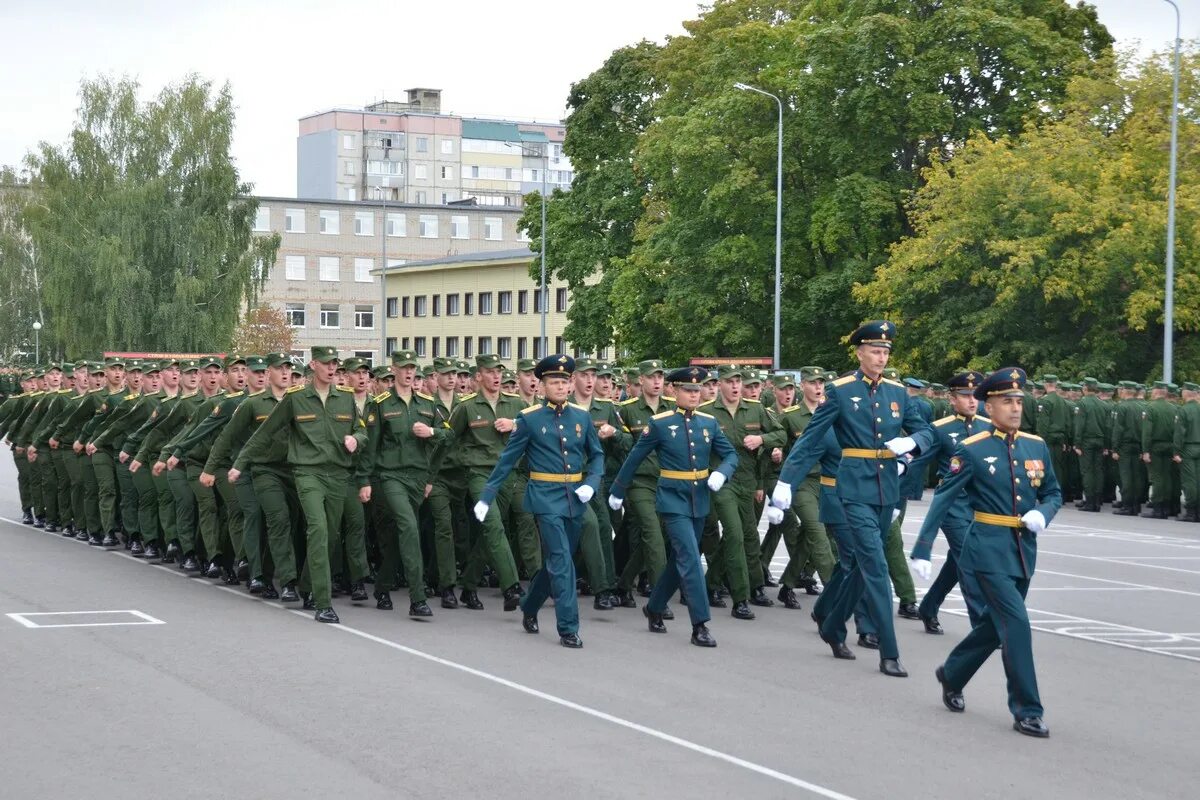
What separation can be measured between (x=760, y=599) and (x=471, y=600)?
2.50 m

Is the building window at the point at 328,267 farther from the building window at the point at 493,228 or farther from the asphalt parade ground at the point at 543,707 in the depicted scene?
the asphalt parade ground at the point at 543,707

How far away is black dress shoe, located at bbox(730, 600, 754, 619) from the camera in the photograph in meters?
13.5

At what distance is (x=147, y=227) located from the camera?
6300 centimetres

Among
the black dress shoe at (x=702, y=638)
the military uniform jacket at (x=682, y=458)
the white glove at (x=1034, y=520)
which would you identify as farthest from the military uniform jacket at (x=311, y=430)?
the white glove at (x=1034, y=520)

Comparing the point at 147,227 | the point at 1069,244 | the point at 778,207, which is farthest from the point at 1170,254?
the point at 147,227

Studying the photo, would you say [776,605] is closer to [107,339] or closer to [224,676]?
[224,676]

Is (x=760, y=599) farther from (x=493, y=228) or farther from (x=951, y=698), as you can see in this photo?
(x=493, y=228)

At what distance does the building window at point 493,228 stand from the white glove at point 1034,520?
4307 inches

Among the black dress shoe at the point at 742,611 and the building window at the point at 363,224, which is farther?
the building window at the point at 363,224

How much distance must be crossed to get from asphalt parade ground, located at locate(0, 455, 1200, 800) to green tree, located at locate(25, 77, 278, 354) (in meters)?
49.7

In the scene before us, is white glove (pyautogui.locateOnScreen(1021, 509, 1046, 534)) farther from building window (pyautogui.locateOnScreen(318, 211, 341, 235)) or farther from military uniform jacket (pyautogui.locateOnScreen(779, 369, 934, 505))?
building window (pyautogui.locateOnScreen(318, 211, 341, 235))

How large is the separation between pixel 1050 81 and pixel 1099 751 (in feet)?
117

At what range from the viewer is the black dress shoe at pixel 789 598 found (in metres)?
14.3

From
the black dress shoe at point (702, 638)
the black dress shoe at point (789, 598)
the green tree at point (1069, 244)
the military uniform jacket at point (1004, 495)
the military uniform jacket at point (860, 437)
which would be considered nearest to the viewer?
the military uniform jacket at point (1004, 495)
